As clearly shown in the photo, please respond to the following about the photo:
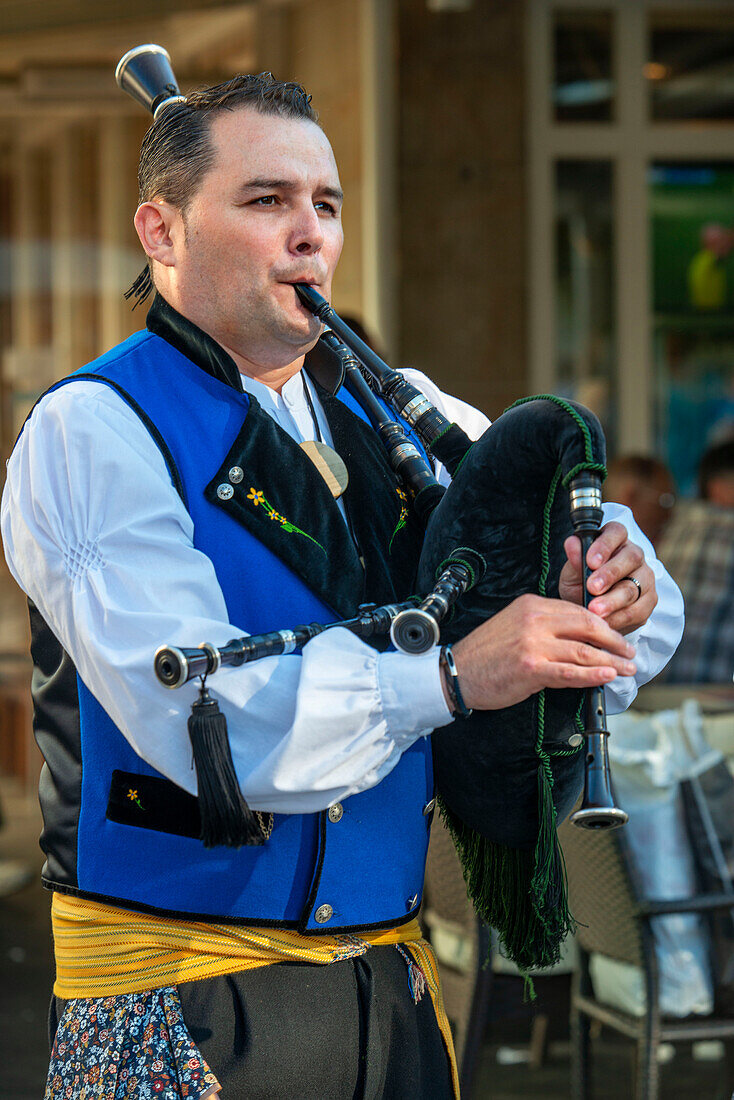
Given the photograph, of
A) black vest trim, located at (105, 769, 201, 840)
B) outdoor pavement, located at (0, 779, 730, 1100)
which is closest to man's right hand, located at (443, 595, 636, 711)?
black vest trim, located at (105, 769, 201, 840)

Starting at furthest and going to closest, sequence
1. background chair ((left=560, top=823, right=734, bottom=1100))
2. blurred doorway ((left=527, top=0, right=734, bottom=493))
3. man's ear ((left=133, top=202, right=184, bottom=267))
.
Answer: blurred doorway ((left=527, top=0, right=734, bottom=493)) → background chair ((left=560, top=823, right=734, bottom=1100)) → man's ear ((left=133, top=202, right=184, bottom=267))

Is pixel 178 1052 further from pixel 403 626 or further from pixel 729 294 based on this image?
pixel 729 294

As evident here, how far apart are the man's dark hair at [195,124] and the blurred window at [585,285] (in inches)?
178

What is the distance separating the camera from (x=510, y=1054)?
158 inches

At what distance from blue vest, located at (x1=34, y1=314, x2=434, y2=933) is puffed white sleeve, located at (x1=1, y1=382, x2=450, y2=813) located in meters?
0.05

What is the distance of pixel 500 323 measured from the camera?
5734 millimetres

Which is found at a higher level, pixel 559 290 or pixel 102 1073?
pixel 559 290

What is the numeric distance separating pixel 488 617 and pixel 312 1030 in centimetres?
52

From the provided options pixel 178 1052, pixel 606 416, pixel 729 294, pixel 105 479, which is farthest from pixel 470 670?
pixel 729 294

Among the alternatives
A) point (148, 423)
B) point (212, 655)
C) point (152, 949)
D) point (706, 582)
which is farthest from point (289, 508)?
point (706, 582)

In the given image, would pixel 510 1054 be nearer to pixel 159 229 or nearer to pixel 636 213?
pixel 159 229

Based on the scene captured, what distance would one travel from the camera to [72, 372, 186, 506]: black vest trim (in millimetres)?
1491

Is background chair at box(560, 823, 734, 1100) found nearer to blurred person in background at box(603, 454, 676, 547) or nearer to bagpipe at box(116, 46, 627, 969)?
bagpipe at box(116, 46, 627, 969)

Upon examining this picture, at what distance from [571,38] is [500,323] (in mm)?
1399
